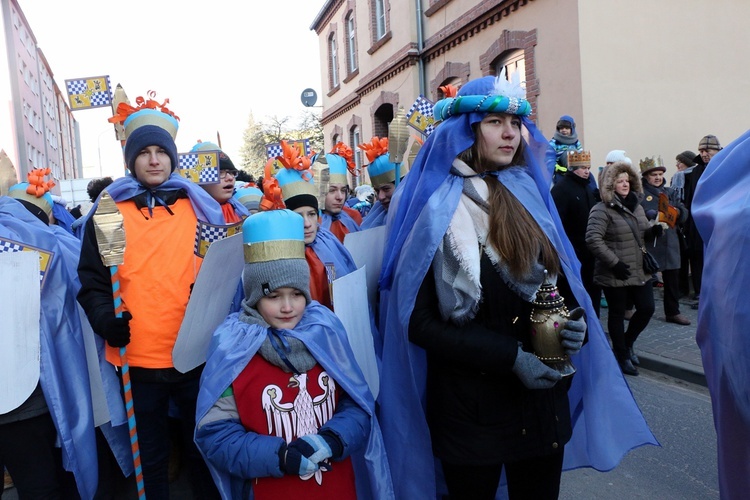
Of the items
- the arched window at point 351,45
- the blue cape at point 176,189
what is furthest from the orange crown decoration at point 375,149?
the arched window at point 351,45

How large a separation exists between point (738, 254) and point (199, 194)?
2.33 metres

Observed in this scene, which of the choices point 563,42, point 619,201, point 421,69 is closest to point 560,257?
point 619,201

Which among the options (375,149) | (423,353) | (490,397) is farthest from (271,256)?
(375,149)

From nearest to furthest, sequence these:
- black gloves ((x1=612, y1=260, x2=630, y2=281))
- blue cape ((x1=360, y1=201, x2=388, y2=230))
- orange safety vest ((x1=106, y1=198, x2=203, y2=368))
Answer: orange safety vest ((x1=106, y1=198, x2=203, y2=368))
blue cape ((x1=360, y1=201, x2=388, y2=230))
black gloves ((x1=612, y1=260, x2=630, y2=281))

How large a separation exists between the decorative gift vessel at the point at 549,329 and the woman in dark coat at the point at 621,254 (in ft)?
12.3

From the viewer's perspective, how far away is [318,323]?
7.49 feet

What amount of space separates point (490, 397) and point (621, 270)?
3793 millimetres

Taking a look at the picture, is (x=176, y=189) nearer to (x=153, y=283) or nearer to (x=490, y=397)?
(x=153, y=283)

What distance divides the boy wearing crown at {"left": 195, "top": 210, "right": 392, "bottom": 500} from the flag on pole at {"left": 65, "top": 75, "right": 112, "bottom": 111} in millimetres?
2132

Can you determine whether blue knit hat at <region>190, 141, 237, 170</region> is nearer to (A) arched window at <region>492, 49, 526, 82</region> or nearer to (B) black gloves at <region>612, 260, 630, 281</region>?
(B) black gloves at <region>612, 260, 630, 281</region>

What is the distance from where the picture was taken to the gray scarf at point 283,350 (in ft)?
7.05

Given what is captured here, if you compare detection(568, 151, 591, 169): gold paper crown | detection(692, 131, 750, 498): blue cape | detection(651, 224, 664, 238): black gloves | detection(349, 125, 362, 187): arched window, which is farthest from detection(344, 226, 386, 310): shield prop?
detection(349, 125, 362, 187): arched window

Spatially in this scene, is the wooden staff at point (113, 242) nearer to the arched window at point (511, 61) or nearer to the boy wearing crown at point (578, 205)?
the boy wearing crown at point (578, 205)

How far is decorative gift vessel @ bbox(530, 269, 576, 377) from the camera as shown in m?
1.96
